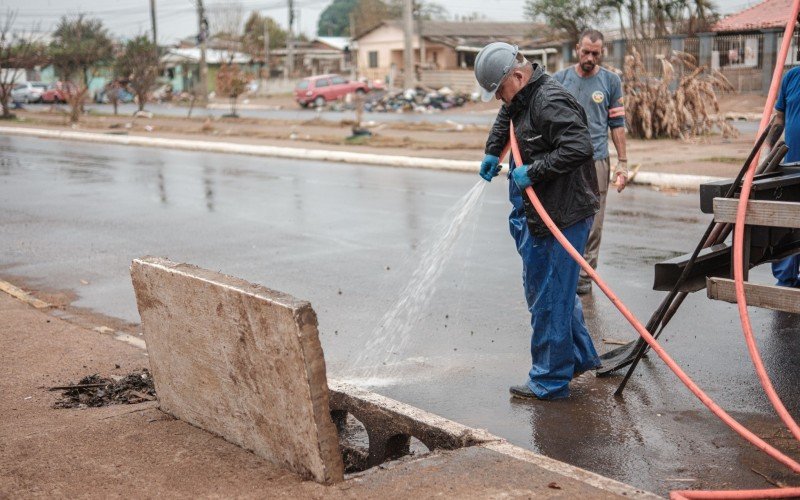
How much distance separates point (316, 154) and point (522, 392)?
16.5 metres

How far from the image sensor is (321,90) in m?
49.4

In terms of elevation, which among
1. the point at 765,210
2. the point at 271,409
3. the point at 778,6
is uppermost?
the point at 778,6

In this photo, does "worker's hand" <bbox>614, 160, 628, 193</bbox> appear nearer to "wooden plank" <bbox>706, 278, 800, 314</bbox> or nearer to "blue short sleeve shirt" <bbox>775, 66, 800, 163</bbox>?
"blue short sleeve shirt" <bbox>775, 66, 800, 163</bbox>

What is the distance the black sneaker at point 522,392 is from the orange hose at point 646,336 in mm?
767

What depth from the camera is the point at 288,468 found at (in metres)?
4.18

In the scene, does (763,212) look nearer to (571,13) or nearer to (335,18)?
(571,13)

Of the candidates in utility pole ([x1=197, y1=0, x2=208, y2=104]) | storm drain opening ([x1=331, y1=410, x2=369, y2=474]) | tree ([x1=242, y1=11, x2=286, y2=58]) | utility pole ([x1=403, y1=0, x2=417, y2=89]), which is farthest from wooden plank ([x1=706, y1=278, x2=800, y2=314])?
tree ([x1=242, y1=11, x2=286, y2=58])

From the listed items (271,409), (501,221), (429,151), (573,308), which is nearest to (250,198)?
(501,221)

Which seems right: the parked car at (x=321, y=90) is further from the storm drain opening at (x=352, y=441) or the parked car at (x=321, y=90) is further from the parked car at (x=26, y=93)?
→ the storm drain opening at (x=352, y=441)

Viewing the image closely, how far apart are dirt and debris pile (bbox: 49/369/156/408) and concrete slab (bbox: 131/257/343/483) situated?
0.57 metres

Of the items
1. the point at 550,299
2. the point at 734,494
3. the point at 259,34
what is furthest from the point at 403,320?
the point at 259,34

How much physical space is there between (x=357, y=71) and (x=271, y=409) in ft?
239

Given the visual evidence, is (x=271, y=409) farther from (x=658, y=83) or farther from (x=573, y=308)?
(x=658, y=83)

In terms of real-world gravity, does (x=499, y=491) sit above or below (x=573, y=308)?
below
